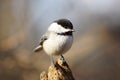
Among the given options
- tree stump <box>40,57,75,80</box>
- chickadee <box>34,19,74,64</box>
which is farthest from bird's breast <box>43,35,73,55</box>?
tree stump <box>40,57,75,80</box>

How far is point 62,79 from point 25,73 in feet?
12.9

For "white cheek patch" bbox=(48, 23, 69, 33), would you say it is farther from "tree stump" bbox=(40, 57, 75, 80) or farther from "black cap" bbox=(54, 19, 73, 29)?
"tree stump" bbox=(40, 57, 75, 80)

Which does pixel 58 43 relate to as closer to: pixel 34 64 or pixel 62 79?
pixel 62 79

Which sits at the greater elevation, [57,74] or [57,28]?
[57,28]

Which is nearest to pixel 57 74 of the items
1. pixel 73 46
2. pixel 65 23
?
pixel 65 23

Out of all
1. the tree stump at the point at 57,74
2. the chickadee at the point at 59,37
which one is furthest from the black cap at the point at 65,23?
the tree stump at the point at 57,74

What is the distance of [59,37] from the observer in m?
2.69

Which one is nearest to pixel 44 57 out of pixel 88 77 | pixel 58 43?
pixel 88 77

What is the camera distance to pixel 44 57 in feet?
22.0

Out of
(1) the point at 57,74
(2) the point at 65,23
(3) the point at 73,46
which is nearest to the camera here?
(1) the point at 57,74

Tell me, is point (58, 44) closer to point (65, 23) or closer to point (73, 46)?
point (65, 23)

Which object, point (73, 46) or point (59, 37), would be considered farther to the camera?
point (73, 46)

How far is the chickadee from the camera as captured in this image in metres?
2.63

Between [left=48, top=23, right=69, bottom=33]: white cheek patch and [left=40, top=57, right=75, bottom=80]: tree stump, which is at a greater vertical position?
[left=48, top=23, right=69, bottom=33]: white cheek patch
